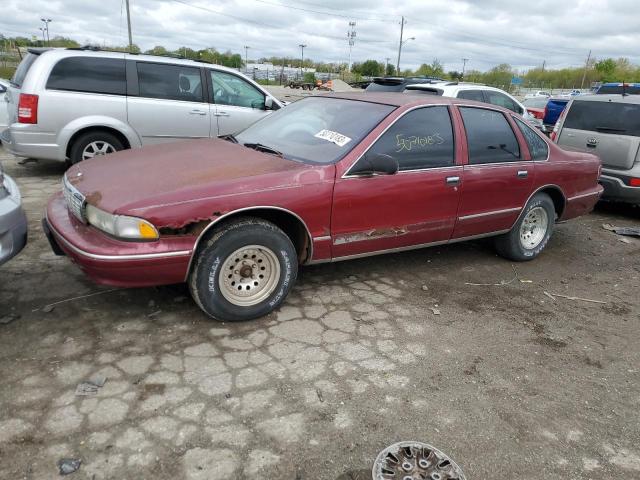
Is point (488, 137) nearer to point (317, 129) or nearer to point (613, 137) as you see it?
point (317, 129)

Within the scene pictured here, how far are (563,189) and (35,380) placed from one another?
4971 mm

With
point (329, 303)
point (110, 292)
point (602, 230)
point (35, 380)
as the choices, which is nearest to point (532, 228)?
point (602, 230)

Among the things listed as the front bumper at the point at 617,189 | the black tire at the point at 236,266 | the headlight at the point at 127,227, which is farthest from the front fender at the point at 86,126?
the front bumper at the point at 617,189

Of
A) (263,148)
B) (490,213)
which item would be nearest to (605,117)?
(490,213)

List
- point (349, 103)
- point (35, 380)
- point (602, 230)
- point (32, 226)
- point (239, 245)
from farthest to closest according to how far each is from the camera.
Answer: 1. point (602, 230)
2. point (32, 226)
3. point (349, 103)
4. point (239, 245)
5. point (35, 380)

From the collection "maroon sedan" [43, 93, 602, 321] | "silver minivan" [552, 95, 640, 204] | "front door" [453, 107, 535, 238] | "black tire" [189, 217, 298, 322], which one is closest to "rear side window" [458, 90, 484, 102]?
"silver minivan" [552, 95, 640, 204]

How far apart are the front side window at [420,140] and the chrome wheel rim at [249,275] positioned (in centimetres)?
114

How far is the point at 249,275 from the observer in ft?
11.6

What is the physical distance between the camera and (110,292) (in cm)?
386

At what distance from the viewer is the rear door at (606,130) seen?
6.82 metres

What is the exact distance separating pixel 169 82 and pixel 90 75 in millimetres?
1046

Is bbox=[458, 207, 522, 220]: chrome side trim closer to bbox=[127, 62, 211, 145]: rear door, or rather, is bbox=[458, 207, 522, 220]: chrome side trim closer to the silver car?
the silver car

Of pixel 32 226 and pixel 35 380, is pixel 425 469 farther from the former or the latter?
pixel 32 226

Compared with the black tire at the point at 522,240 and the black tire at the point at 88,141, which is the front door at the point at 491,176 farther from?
the black tire at the point at 88,141
